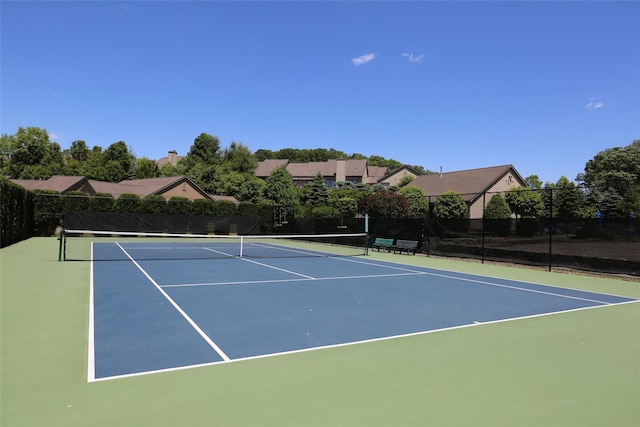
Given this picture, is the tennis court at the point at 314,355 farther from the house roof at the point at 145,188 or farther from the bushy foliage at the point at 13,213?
the house roof at the point at 145,188

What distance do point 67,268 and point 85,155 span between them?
84242mm

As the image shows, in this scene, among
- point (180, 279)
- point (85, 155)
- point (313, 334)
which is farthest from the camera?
point (85, 155)

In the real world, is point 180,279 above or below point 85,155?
below

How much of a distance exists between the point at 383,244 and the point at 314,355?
1639 cm

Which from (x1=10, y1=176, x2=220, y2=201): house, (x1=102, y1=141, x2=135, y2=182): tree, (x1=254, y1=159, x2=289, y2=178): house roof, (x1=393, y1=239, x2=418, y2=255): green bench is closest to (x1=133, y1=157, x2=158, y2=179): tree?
(x1=102, y1=141, x2=135, y2=182): tree

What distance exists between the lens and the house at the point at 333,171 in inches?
3206

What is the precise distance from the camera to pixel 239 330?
606 centimetres

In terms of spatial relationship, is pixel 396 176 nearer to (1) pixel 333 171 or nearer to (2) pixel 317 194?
(1) pixel 333 171

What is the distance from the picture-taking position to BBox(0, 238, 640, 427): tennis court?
3582mm

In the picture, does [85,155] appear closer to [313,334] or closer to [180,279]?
[180,279]

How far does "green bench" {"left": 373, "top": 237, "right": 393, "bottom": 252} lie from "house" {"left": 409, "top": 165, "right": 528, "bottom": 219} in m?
18.7

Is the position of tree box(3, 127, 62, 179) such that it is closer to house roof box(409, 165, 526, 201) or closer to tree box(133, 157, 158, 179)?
tree box(133, 157, 158, 179)

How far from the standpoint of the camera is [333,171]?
8331cm

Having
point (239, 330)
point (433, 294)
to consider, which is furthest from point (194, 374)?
point (433, 294)
